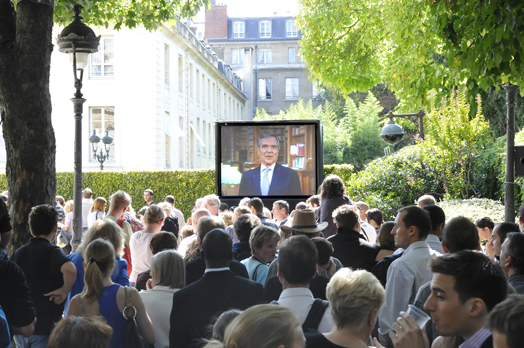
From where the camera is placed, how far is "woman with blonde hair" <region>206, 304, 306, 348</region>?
204 centimetres

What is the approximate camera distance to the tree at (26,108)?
6.38 meters

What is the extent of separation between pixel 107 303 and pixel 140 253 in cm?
275

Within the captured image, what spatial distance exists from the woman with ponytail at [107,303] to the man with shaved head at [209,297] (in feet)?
0.80

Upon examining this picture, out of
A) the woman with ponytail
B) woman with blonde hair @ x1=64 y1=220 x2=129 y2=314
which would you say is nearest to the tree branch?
woman with blonde hair @ x1=64 y1=220 x2=129 y2=314

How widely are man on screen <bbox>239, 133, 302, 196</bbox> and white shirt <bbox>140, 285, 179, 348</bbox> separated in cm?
911

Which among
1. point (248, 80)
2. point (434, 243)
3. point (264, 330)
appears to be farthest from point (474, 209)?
point (248, 80)

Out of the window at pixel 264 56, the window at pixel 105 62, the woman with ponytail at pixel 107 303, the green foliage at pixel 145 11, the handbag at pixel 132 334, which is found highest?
the window at pixel 264 56

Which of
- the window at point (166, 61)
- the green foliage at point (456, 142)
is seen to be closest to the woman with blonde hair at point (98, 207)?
the green foliage at point (456, 142)

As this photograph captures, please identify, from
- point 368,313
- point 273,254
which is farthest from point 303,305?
point 273,254

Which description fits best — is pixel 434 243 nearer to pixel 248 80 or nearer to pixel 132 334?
pixel 132 334

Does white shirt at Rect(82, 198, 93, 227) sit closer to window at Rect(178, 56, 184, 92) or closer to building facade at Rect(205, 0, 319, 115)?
window at Rect(178, 56, 184, 92)

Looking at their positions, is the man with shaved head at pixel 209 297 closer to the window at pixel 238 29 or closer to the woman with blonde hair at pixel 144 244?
the woman with blonde hair at pixel 144 244

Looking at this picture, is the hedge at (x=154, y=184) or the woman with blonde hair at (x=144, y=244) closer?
the woman with blonde hair at (x=144, y=244)

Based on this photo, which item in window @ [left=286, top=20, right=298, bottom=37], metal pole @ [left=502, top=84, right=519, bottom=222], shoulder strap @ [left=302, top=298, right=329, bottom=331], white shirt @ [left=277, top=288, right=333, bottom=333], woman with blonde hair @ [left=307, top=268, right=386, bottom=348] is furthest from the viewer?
window @ [left=286, top=20, right=298, bottom=37]
